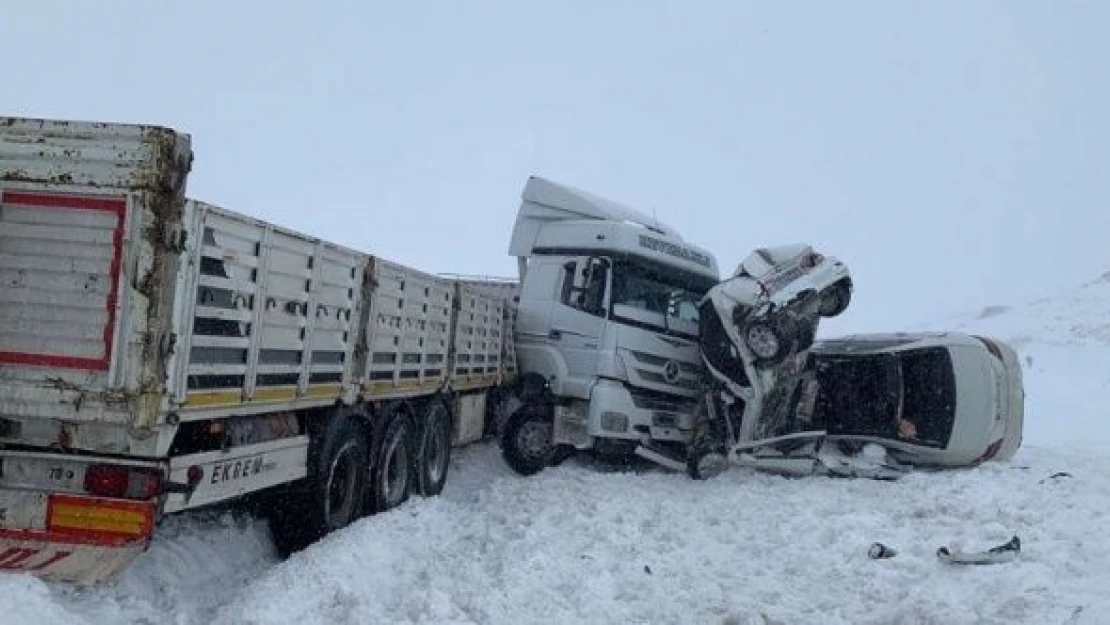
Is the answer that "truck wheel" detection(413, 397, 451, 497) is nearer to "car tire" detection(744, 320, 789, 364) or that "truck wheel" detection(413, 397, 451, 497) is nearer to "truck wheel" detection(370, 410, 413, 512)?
"truck wheel" detection(370, 410, 413, 512)

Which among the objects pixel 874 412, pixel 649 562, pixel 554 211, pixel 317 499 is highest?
pixel 554 211

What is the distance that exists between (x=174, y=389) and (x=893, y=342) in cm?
1075

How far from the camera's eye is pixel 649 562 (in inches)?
288

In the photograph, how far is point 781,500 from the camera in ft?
32.0

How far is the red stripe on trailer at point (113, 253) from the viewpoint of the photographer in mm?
5094

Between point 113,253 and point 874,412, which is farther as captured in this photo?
point 874,412

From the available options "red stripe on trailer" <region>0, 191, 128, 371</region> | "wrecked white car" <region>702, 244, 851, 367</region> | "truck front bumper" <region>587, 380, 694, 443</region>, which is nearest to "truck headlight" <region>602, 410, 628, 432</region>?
"truck front bumper" <region>587, 380, 694, 443</region>

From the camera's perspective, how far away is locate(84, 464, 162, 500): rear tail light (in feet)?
17.0

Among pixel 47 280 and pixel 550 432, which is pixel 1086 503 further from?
pixel 47 280

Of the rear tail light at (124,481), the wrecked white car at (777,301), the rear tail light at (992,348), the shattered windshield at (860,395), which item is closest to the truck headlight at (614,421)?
the wrecked white car at (777,301)

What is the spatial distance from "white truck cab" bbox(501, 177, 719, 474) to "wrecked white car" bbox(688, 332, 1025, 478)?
0.80 metres

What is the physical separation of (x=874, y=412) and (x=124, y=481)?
1041cm

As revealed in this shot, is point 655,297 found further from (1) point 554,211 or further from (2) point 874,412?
(2) point 874,412

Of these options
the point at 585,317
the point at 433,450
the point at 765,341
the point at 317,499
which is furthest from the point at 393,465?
Answer: the point at 765,341
